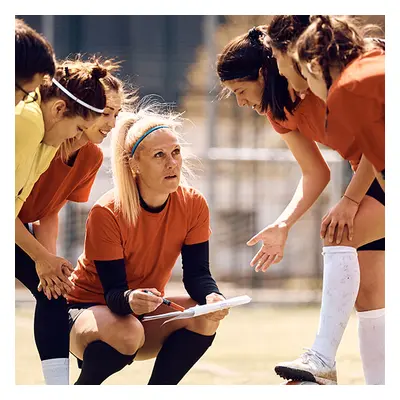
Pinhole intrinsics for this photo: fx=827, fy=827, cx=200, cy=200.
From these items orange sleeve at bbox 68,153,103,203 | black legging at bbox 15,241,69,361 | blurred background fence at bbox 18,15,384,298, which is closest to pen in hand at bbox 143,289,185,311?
black legging at bbox 15,241,69,361

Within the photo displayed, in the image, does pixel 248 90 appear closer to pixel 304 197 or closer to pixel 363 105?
pixel 304 197

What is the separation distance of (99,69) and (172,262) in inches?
28.7

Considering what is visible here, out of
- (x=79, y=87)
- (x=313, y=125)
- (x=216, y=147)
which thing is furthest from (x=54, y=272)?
(x=216, y=147)

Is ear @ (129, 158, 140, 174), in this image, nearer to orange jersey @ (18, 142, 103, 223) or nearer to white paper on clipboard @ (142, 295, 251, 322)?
orange jersey @ (18, 142, 103, 223)

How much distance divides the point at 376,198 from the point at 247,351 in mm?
2171

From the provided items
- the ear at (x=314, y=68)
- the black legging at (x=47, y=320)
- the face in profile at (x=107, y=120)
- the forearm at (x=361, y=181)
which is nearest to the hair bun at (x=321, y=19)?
the ear at (x=314, y=68)

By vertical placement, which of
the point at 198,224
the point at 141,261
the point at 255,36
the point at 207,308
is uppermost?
the point at 255,36

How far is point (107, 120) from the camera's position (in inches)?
115

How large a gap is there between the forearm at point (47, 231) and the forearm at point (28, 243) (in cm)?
20

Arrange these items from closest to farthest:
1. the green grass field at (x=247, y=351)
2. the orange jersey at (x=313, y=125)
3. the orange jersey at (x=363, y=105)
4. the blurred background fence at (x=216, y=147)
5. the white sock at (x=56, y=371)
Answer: the orange jersey at (x=363, y=105) < the orange jersey at (x=313, y=125) < the white sock at (x=56, y=371) < the green grass field at (x=247, y=351) < the blurred background fence at (x=216, y=147)

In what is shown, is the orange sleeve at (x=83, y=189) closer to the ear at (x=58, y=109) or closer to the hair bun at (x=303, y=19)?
the ear at (x=58, y=109)

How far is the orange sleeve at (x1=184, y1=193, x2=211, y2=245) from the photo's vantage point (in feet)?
9.72

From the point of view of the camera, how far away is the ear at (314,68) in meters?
2.45

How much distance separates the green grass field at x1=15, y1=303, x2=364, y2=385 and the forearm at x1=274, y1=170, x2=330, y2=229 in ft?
3.21
